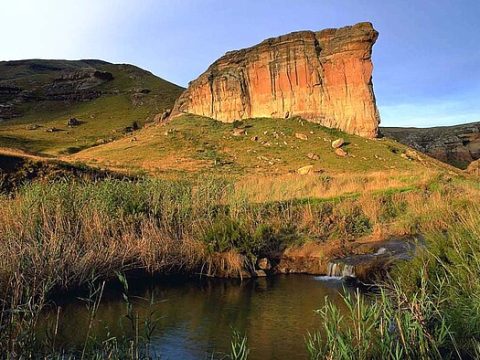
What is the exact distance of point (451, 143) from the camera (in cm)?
8838

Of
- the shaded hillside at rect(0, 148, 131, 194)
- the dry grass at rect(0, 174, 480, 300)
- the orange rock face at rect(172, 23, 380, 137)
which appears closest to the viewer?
the dry grass at rect(0, 174, 480, 300)

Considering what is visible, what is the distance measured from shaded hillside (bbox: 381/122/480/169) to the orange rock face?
26620mm

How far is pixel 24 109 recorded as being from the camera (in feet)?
356

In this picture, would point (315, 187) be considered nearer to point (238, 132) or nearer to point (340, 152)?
point (340, 152)

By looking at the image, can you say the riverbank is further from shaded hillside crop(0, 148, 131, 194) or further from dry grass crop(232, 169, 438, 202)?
shaded hillside crop(0, 148, 131, 194)

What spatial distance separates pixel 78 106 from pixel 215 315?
4087 inches

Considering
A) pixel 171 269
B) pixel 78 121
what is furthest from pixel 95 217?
pixel 78 121

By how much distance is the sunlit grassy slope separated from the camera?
51312mm

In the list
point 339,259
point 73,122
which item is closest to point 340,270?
point 339,259

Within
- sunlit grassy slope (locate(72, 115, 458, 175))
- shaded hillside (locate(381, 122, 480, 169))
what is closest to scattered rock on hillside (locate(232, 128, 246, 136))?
sunlit grassy slope (locate(72, 115, 458, 175))

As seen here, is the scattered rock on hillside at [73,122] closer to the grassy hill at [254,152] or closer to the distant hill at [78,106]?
the distant hill at [78,106]

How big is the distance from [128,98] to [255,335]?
343ft

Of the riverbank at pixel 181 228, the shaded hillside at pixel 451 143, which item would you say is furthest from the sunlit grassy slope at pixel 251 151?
the riverbank at pixel 181 228

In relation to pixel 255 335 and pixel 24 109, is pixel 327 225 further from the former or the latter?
pixel 24 109
